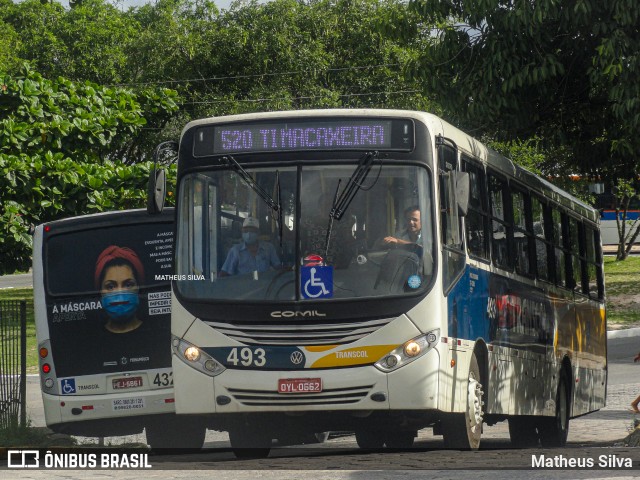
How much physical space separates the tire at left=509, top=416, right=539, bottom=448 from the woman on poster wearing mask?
16.1ft

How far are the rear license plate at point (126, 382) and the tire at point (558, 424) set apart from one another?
5.12m

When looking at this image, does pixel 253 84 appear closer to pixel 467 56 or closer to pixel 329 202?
pixel 467 56

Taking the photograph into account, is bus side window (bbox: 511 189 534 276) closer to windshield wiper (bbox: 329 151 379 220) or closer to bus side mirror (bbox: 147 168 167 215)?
windshield wiper (bbox: 329 151 379 220)

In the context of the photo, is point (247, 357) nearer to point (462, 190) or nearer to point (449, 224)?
point (449, 224)

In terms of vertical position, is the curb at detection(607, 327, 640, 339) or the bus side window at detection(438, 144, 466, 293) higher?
the bus side window at detection(438, 144, 466, 293)

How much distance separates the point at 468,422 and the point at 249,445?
7.53 feet

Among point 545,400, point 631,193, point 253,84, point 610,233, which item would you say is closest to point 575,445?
point 545,400

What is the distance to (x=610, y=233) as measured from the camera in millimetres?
58594

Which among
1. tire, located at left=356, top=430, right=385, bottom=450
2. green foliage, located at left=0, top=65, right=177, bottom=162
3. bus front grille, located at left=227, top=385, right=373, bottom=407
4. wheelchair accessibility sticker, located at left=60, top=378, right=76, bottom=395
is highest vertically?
green foliage, located at left=0, top=65, right=177, bottom=162

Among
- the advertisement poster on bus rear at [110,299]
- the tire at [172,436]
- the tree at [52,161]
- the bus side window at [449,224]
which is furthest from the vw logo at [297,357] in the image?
the tree at [52,161]

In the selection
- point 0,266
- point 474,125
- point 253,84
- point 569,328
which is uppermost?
point 253,84

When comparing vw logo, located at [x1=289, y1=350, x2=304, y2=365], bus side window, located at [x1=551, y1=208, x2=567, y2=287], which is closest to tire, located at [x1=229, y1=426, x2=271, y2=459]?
vw logo, located at [x1=289, y1=350, x2=304, y2=365]

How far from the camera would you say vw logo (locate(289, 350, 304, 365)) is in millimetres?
9531

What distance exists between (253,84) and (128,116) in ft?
74.3
